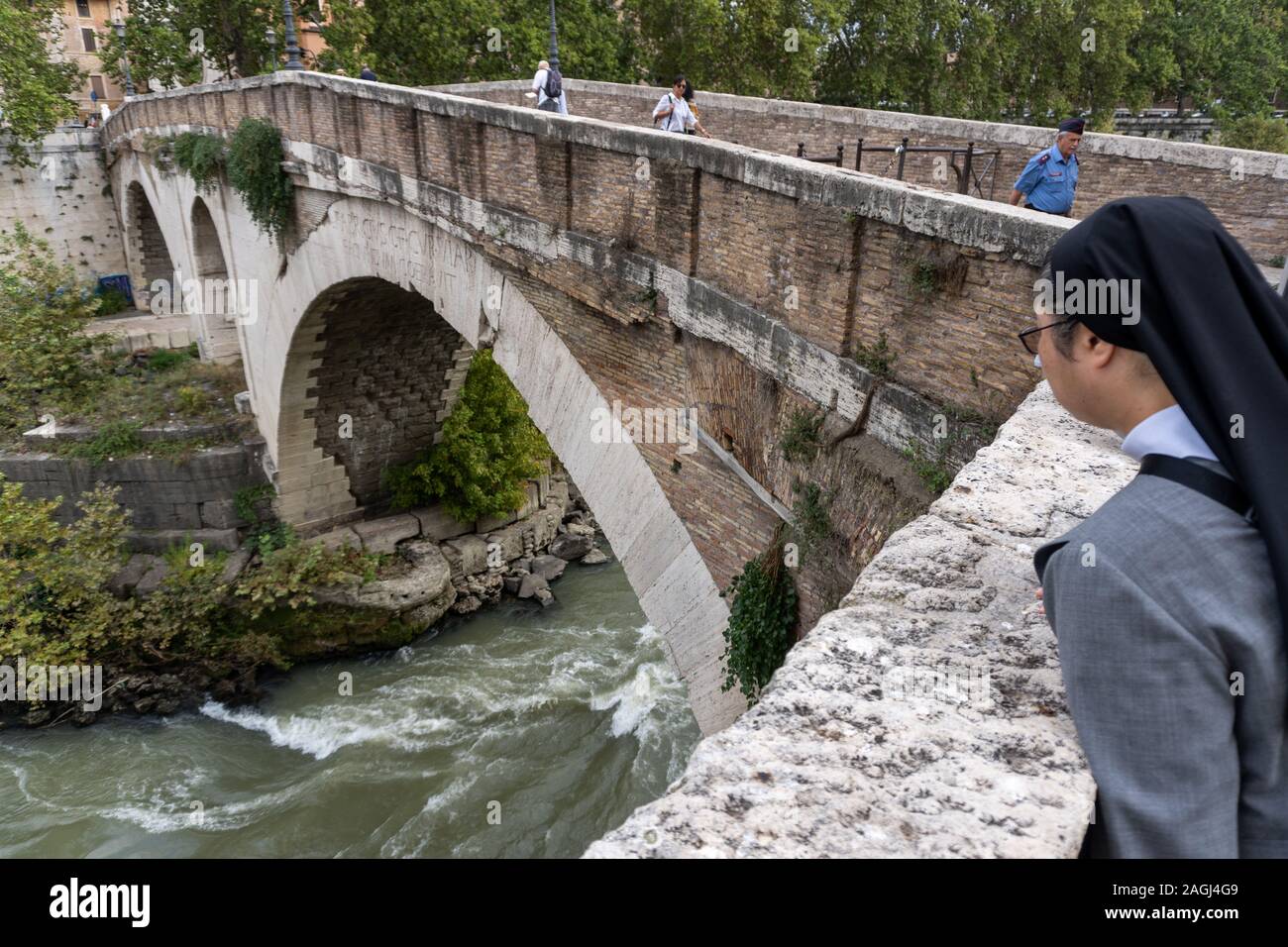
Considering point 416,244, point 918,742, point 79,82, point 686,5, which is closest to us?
point 918,742

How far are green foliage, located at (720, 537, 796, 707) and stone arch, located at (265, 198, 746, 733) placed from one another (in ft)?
1.05

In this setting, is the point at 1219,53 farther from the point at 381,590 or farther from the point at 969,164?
the point at 381,590

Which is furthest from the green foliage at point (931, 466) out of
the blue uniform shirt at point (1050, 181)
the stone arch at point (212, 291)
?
the stone arch at point (212, 291)

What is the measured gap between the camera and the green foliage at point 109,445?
1320 cm

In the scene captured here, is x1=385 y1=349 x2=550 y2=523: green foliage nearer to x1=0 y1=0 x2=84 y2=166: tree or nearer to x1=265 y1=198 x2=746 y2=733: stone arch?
x1=265 y1=198 x2=746 y2=733: stone arch

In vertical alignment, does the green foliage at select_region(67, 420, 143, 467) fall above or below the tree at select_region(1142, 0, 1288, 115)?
below

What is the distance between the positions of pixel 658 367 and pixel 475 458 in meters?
8.58

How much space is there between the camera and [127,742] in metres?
10.9

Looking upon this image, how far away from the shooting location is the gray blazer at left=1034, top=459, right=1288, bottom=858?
1118 millimetres

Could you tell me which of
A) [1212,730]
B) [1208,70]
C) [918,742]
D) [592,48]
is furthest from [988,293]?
[1208,70]

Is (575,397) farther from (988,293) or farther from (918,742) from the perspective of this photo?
(918,742)

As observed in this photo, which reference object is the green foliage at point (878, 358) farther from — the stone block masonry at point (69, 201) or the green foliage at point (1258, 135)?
the stone block masonry at point (69, 201)

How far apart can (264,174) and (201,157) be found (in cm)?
285

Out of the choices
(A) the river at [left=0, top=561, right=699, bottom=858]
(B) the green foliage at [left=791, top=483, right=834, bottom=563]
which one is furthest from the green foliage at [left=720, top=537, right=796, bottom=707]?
(A) the river at [left=0, top=561, right=699, bottom=858]
